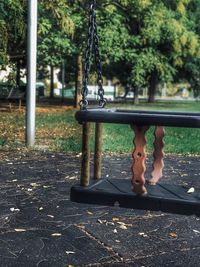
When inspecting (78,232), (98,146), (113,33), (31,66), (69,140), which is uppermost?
(113,33)

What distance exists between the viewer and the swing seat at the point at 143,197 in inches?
104

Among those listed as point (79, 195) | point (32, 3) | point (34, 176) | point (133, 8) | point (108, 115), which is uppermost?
point (133, 8)

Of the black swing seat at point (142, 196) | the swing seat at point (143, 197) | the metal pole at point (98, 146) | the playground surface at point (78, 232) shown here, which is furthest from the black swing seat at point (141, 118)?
the playground surface at point (78, 232)

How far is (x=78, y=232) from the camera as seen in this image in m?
3.96

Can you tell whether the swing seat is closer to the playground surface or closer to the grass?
the playground surface

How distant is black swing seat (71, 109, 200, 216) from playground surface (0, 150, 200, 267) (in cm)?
61

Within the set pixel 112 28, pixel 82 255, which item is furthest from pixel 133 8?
pixel 82 255

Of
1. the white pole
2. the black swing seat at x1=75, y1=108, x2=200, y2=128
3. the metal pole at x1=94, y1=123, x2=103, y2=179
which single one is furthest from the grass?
the black swing seat at x1=75, y1=108, x2=200, y2=128

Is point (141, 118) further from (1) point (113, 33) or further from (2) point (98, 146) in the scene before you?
(1) point (113, 33)

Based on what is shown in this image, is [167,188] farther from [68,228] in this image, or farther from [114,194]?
[68,228]

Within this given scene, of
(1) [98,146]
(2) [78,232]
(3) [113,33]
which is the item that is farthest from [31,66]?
(3) [113,33]

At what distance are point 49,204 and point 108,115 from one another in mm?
2392

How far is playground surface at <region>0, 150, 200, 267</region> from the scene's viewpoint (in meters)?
3.36

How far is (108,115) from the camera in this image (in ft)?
8.71
